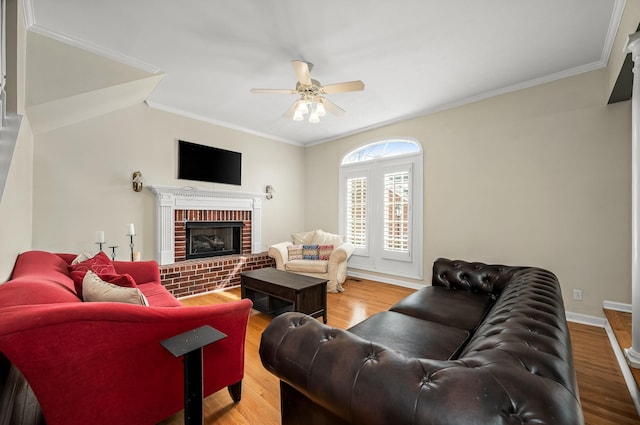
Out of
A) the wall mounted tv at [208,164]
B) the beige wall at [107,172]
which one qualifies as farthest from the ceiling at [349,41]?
the wall mounted tv at [208,164]

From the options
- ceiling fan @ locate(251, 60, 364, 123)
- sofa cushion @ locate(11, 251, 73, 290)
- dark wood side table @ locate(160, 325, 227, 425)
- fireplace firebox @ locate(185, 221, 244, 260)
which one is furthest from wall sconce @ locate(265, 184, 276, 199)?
dark wood side table @ locate(160, 325, 227, 425)

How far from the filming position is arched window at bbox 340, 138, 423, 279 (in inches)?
169

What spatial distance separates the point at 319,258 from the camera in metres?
4.47

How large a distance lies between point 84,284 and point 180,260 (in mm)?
2622

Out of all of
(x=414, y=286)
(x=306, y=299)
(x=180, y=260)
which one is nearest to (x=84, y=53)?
(x=180, y=260)

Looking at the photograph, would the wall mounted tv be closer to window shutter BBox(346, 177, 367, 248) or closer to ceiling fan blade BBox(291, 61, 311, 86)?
window shutter BBox(346, 177, 367, 248)

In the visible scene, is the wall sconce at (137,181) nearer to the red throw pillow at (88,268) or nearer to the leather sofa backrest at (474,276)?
the red throw pillow at (88,268)

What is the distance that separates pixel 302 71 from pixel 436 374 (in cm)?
241

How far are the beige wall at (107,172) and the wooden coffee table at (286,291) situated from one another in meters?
1.81

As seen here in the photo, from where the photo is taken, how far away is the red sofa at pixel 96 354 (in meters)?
1.02

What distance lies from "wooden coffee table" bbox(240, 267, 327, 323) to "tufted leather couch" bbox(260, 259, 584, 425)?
144 centimetres

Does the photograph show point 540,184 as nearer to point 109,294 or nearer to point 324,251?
point 324,251

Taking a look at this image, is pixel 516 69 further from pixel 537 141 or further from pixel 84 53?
pixel 84 53

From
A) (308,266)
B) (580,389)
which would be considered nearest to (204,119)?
(308,266)
